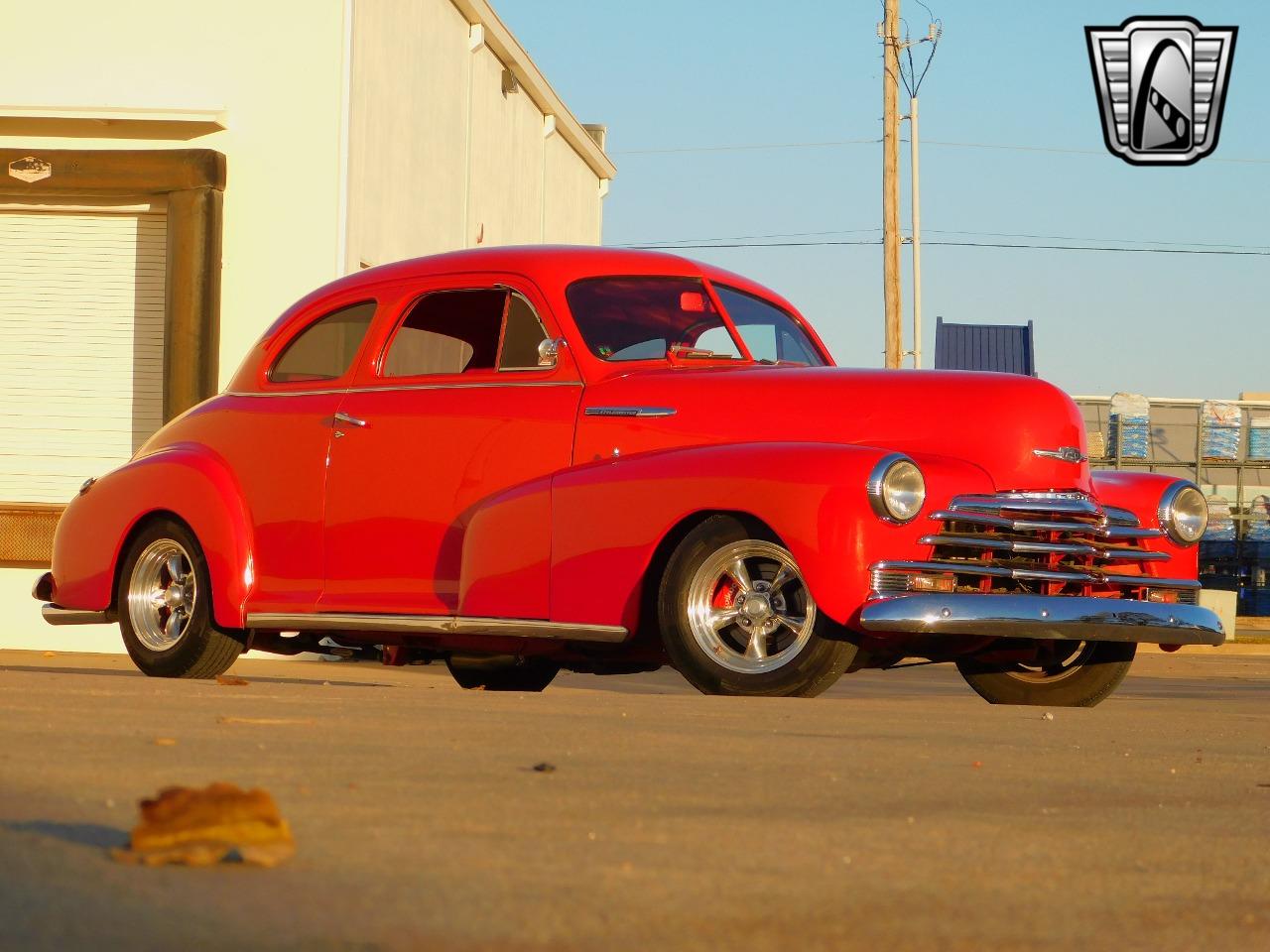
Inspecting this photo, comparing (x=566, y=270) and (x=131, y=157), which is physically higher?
(x=131, y=157)

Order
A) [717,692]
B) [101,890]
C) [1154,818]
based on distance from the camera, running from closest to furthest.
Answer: [101,890]
[1154,818]
[717,692]

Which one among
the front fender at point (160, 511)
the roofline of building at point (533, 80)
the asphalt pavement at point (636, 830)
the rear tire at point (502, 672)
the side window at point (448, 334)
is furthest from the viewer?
the roofline of building at point (533, 80)

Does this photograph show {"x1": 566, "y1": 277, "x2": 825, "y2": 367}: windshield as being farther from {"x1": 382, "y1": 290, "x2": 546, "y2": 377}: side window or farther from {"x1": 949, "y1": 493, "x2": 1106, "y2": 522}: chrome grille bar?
{"x1": 949, "y1": 493, "x2": 1106, "y2": 522}: chrome grille bar

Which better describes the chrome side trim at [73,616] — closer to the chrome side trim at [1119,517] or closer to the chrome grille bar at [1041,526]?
the chrome grille bar at [1041,526]

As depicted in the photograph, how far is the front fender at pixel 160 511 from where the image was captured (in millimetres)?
7809

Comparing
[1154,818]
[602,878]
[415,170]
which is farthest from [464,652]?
[415,170]

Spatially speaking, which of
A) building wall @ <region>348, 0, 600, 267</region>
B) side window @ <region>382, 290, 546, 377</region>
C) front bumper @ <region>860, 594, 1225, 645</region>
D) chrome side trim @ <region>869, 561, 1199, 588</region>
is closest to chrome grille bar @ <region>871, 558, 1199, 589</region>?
chrome side trim @ <region>869, 561, 1199, 588</region>

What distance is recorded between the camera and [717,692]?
6.32 meters

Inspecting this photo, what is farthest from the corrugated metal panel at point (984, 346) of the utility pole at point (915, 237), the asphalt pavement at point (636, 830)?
the asphalt pavement at point (636, 830)

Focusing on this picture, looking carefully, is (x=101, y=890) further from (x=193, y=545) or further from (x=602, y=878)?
(x=193, y=545)

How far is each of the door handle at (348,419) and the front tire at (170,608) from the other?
35.2 inches

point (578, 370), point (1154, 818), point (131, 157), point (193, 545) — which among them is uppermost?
point (131, 157)

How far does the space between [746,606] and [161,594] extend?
315 centimetres

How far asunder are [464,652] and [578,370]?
1.40 metres
